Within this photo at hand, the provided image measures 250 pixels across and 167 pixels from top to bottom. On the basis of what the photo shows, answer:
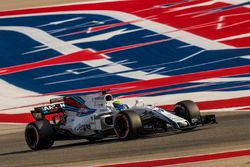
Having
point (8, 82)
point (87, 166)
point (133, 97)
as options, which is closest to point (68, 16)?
point (8, 82)

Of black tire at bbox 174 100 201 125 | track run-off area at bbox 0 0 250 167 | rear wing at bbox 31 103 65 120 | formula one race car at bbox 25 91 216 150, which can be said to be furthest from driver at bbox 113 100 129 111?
rear wing at bbox 31 103 65 120

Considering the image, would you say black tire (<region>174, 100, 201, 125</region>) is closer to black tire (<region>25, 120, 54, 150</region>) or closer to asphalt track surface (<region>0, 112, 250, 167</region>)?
asphalt track surface (<region>0, 112, 250, 167</region>)

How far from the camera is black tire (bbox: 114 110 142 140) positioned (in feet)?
51.7

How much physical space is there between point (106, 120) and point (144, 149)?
272cm

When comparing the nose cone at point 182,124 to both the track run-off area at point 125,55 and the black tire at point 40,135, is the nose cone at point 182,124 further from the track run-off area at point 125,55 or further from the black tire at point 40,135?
the black tire at point 40,135

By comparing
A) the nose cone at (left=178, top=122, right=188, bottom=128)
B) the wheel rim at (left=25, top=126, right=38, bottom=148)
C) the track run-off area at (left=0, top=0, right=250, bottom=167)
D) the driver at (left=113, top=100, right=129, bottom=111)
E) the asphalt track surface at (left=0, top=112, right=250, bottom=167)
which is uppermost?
the track run-off area at (left=0, top=0, right=250, bottom=167)

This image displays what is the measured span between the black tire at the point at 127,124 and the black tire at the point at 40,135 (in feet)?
6.58

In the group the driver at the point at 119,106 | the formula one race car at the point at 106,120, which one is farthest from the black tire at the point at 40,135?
the driver at the point at 119,106

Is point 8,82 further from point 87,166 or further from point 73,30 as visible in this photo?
point 87,166

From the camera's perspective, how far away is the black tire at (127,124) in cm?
1577

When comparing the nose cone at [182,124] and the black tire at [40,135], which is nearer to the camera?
the nose cone at [182,124]

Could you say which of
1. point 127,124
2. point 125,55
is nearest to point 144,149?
point 127,124

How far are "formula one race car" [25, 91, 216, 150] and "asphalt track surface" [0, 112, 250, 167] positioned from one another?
238 millimetres

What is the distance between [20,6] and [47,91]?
1179 centimetres
